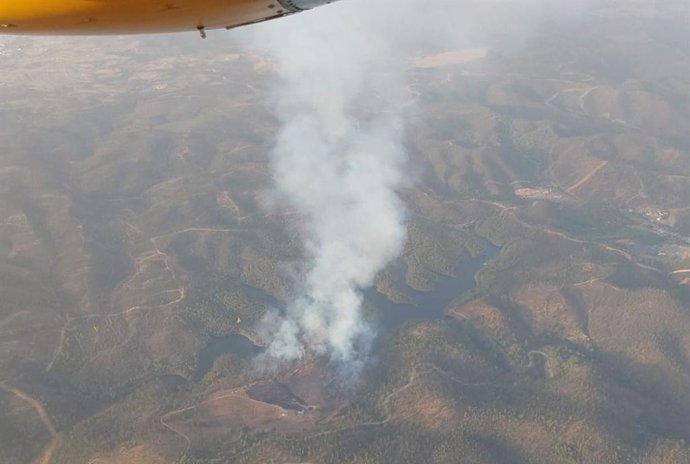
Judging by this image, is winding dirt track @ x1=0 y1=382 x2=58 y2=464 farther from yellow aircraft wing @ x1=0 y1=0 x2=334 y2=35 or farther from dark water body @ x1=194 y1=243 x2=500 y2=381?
yellow aircraft wing @ x1=0 y1=0 x2=334 y2=35

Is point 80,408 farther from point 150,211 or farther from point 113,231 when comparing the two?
point 150,211

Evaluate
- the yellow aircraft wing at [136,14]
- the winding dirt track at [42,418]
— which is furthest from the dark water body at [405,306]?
the yellow aircraft wing at [136,14]

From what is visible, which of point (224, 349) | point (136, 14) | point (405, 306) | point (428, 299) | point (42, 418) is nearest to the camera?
point (136, 14)

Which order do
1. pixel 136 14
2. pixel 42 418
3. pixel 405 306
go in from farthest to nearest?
pixel 405 306
pixel 42 418
pixel 136 14

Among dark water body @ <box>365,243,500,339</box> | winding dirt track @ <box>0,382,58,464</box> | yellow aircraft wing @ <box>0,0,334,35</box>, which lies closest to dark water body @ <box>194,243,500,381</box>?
dark water body @ <box>365,243,500,339</box>

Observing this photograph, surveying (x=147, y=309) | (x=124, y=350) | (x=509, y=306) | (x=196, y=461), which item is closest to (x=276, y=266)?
(x=147, y=309)

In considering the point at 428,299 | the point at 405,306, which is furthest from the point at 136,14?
the point at 428,299

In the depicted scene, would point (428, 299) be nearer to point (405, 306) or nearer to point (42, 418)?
point (405, 306)

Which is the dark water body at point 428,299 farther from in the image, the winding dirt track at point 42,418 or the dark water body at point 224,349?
the winding dirt track at point 42,418
